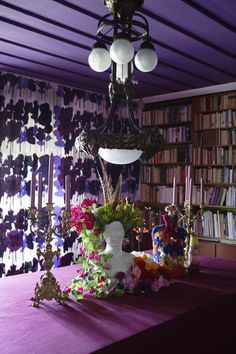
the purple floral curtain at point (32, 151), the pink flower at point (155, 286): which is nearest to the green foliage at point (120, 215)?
the pink flower at point (155, 286)

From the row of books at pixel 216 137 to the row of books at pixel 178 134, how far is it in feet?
0.47

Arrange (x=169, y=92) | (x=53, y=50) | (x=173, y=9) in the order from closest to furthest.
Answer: (x=173, y=9) → (x=53, y=50) → (x=169, y=92)

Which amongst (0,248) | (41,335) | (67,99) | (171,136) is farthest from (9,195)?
(41,335)

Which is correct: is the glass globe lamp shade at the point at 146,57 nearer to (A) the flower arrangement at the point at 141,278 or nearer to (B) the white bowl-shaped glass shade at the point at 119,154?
(B) the white bowl-shaped glass shade at the point at 119,154

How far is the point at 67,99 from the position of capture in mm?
4434

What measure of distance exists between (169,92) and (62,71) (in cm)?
151

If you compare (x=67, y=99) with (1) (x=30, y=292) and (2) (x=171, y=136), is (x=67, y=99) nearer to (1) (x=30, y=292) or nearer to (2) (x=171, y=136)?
(2) (x=171, y=136)

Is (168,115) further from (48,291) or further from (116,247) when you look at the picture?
(48,291)

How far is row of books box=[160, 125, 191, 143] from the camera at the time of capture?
4.70 meters

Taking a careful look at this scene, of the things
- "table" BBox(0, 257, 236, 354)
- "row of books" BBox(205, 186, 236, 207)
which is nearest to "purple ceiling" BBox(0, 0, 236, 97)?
"row of books" BBox(205, 186, 236, 207)

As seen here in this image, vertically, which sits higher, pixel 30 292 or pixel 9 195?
pixel 9 195

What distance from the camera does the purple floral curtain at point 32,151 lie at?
389 cm

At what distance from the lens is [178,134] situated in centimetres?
479

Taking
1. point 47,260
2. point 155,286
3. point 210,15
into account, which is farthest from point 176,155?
point 47,260
